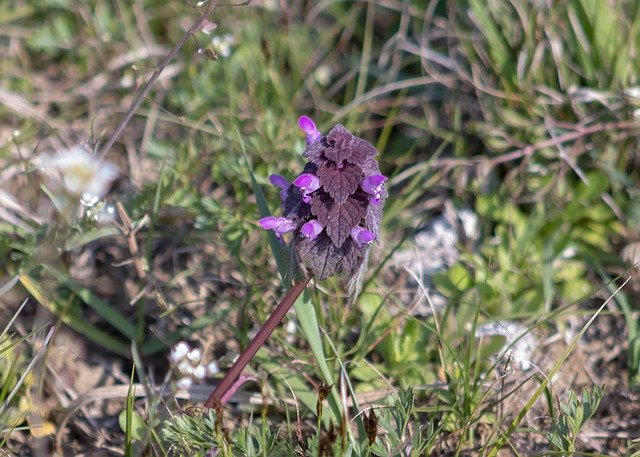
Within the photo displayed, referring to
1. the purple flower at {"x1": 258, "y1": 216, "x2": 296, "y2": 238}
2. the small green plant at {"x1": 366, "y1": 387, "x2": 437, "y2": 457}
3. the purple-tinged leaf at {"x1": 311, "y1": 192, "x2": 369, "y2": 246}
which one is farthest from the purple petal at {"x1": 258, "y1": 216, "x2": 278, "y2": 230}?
the small green plant at {"x1": 366, "y1": 387, "x2": 437, "y2": 457}

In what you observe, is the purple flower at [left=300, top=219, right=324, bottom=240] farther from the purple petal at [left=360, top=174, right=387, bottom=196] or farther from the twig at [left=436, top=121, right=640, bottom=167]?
the twig at [left=436, top=121, right=640, bottom=167]

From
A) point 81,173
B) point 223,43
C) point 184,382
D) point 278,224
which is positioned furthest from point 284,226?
point 223,43

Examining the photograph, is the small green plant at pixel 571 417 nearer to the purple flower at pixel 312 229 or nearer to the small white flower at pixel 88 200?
the purple flower at pixel 312 229

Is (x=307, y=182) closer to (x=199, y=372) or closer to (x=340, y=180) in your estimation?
(x=340, y=180)

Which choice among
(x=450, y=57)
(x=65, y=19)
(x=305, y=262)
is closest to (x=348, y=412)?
(x=305, y=262)

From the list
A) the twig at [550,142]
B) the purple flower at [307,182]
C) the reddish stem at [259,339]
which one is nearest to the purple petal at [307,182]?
the purple flower at [307,182]
